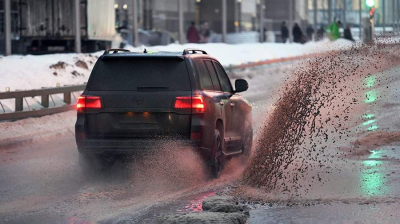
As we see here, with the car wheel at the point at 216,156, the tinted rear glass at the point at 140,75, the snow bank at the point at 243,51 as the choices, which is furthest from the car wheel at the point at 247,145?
the snow bank at the point at 243,51

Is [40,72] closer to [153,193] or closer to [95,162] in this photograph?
[95,162]

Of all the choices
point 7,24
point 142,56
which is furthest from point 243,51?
point 142,56

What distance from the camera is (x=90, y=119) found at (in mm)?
11406

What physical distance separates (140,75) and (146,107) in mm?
470

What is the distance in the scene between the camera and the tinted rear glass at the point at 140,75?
11.4 m

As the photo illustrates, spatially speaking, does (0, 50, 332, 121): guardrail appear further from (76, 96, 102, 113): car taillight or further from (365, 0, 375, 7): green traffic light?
(365, 0, 375, 7): green traffic light

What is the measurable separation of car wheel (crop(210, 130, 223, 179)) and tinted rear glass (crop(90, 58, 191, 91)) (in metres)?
0.75

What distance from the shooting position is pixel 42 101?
67.5 ft

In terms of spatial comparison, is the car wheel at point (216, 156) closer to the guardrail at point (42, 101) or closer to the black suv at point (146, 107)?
the black suv at point (146, 107)

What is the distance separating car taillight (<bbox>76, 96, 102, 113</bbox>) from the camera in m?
11.4

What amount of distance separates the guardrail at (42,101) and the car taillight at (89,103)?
A: 6.84 m

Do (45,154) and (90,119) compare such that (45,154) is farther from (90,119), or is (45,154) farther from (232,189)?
(232,189)

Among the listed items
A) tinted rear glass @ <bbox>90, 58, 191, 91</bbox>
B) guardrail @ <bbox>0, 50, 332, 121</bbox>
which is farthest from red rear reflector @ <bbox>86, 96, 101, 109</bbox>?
guardrail @ <bbox>0, 50, 332, 121</bbox>

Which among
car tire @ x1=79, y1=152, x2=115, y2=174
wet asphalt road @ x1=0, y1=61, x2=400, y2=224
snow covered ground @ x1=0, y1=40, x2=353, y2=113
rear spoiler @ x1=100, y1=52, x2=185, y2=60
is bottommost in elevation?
wet asphalt road @ x1=0, y1=61, x2=400, y2=224
